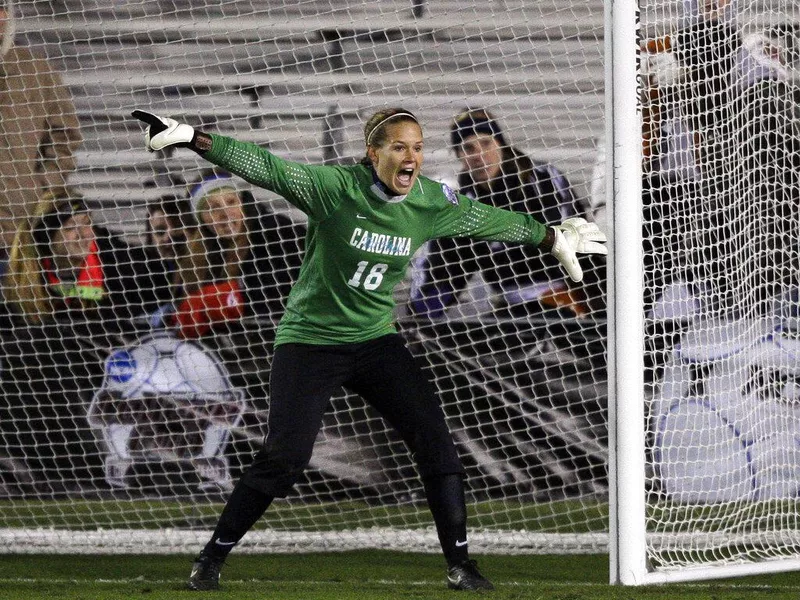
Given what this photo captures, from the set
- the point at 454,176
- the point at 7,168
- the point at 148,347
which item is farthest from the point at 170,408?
the point at 454,176

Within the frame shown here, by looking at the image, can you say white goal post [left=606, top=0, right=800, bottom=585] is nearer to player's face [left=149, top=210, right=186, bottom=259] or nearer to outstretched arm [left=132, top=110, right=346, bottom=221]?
outstretched arm [left=132, top=110, right=346, bottom=221]

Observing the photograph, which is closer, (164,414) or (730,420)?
(730,420)

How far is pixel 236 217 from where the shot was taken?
617 cm

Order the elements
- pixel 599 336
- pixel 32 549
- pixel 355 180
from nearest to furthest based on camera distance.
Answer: pixel 355 180
pixel 32 549
pixel 599 336

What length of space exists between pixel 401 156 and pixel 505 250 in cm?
225

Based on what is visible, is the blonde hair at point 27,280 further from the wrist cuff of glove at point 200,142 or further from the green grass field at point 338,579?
the wrist cuff of glove at point 200,142

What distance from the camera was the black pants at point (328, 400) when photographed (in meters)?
3.95

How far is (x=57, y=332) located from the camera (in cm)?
614

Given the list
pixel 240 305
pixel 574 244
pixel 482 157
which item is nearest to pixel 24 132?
pixel 240 305

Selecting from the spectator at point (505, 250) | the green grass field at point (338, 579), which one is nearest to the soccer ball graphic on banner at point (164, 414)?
the green grass field at point (338, 579)

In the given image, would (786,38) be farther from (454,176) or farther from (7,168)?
(7,168)

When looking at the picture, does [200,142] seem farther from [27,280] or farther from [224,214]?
[27,280]

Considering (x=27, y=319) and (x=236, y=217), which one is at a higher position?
(x=236, y=217)

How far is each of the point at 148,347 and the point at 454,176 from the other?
5.91 ft
